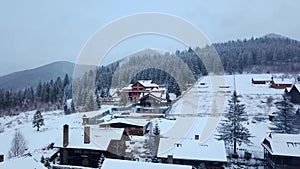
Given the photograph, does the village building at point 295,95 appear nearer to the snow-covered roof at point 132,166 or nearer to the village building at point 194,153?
the village building at point 194,153

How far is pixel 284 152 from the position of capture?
9406mm

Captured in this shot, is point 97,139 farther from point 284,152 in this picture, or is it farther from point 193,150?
point 284,152

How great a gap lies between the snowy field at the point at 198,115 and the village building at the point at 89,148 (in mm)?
1215

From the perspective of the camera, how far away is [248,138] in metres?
13.0

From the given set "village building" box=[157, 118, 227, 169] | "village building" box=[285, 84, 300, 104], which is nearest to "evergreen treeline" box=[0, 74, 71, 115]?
"village building" box=[157, 118, 227, 169]

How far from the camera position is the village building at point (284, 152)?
9383mm

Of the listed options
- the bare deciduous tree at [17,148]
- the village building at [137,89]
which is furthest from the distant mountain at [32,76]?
the bare deciduous tree at [17,148]

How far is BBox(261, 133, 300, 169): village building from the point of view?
9.38 m

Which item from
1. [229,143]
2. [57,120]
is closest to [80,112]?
[57,120]

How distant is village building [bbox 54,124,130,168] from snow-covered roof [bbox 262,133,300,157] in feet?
19.1

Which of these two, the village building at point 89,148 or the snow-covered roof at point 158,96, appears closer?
the village building at point 89,148

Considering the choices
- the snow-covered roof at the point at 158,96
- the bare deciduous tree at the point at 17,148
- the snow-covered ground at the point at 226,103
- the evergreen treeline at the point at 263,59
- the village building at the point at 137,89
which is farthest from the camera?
the evergreen treeline at the point at 263,59

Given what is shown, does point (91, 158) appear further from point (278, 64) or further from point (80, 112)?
point (278, 64)

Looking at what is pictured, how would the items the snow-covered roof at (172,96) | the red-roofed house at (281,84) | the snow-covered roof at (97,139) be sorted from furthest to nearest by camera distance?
the red-roofed house at (281,84) → the snow-covered roof at (172,96) → the snow-covered roof at (97,139)
